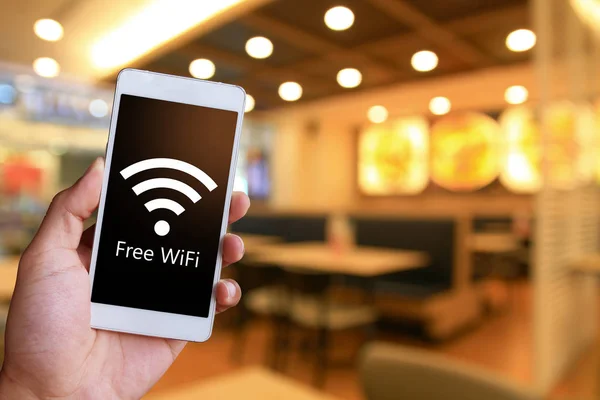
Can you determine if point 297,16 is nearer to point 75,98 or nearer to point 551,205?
point 75,98

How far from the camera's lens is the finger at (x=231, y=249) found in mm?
234

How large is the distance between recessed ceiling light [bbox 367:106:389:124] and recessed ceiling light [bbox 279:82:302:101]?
205 inches

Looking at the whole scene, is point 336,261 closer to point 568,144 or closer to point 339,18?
point 568,144

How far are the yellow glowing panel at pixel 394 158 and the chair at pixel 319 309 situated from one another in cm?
361

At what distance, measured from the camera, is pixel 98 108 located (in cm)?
28

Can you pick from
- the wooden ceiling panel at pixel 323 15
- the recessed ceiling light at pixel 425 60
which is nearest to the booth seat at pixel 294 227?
the wooden ceiling panel at pixel 323 15

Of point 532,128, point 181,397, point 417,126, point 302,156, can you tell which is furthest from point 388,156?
point 181,397

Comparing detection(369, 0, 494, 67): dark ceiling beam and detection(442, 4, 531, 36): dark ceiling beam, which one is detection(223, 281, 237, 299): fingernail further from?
detection(442, 4, 531, 36): dark ceiling beam

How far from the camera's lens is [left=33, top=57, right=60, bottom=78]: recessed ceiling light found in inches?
12.2

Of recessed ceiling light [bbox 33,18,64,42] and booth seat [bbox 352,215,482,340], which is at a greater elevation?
recessed ceiling light [bbox 33,18,64,42]

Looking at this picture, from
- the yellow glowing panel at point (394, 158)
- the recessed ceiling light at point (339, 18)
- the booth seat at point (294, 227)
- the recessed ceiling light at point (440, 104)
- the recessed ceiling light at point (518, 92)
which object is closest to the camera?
the recessed ceiling light at point (339, 18)

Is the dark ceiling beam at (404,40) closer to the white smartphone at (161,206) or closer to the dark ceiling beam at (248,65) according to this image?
the dark ceiling beam at (248,65)

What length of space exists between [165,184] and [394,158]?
6.13 m

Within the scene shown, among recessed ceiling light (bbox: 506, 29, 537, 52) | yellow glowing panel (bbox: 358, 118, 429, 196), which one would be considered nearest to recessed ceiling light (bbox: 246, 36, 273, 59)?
recessed ceiling light (bbox: 506, 29, 537, 52)
